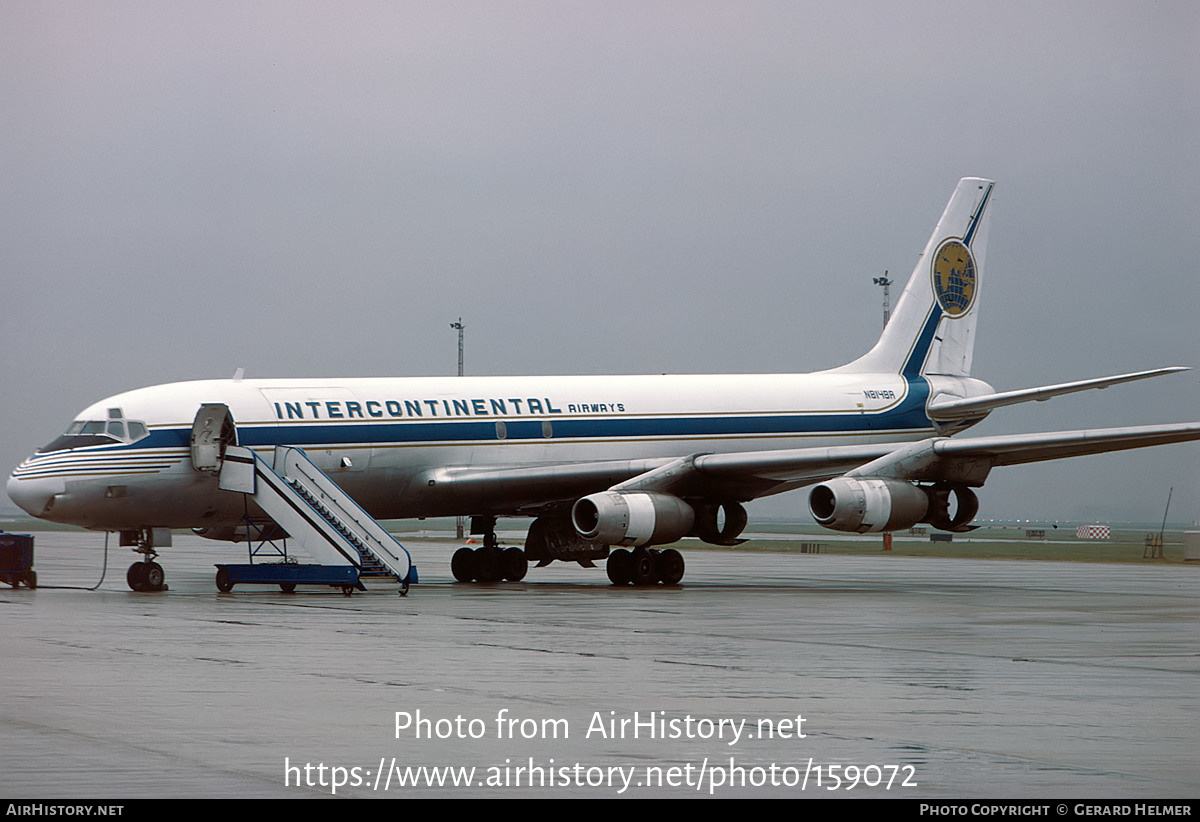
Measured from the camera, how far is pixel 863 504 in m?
27.8

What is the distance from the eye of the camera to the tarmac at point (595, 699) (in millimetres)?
9008

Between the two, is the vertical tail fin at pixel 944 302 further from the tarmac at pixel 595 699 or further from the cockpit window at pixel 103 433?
the cockpit window at pixel 103 433

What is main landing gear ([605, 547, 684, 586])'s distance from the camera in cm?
3047

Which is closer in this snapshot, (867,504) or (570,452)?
(867,504)

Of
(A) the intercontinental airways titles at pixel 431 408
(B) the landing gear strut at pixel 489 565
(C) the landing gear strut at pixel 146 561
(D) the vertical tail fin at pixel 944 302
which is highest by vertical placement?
(D) the vertical tail fin at pixel 944 302

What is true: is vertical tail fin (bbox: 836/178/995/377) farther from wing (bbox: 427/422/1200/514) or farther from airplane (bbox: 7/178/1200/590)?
wing (bbox: 427/422/1200/514)

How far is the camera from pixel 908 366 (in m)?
36.3

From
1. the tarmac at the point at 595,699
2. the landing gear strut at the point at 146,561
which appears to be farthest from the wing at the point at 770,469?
the landing gear strut at the point at 146,561

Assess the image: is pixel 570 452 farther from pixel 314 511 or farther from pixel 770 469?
pixel 314 511

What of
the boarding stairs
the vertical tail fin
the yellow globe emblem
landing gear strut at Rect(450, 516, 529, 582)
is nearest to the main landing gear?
landing gear strut at Rect(450, 516, 529, 582)

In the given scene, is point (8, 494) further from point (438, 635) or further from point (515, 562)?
point (438, 635)

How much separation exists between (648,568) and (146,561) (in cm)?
903

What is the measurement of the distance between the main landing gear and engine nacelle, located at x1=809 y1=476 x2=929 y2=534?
3.51 metres

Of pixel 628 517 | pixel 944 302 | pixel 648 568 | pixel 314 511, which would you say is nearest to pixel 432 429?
pixel 314 511
